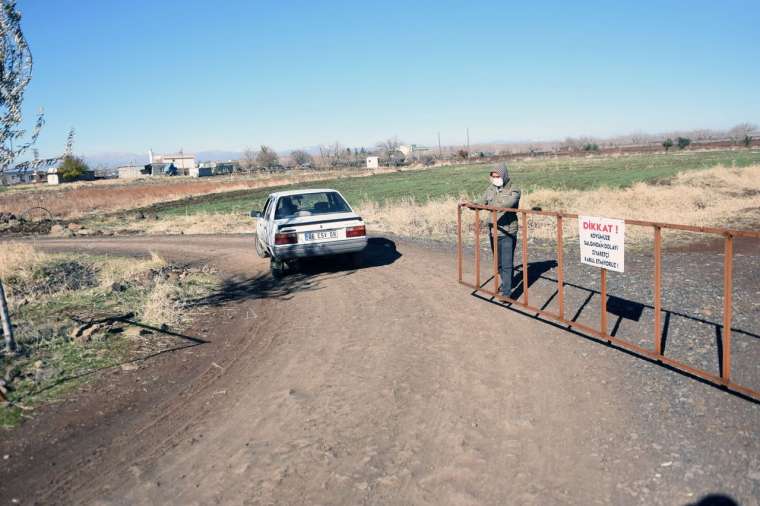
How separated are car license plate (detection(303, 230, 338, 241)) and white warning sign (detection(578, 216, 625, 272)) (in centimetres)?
533

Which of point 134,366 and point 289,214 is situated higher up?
point 289,214

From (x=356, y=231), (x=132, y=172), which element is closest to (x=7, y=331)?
(x=356, y=231)

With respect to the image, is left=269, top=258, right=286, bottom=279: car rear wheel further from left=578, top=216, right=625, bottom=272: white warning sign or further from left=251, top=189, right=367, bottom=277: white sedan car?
left=578, top=216, right=625, bottom=272: white warning sign

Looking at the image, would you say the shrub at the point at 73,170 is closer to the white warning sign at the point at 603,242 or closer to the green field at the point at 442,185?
the green field at the point at 442,185

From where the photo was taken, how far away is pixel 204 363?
7.03 m

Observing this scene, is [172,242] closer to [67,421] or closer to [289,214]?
[289,214]

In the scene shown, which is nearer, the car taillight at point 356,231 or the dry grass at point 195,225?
the car taillight at point 356,231

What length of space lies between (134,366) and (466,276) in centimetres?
621

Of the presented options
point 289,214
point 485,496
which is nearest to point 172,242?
point 289,214

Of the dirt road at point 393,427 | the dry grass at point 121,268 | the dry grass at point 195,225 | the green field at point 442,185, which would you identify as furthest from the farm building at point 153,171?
the dirt road at point 393,427

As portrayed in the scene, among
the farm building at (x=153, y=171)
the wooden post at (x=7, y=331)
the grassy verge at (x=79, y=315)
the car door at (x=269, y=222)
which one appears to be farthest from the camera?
the farm building at (x=153, y=171)

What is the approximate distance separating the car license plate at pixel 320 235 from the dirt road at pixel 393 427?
10.8 feet

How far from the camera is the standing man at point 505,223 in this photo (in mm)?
9016

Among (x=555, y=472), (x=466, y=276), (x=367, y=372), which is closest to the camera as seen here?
(x=555, y=472)
